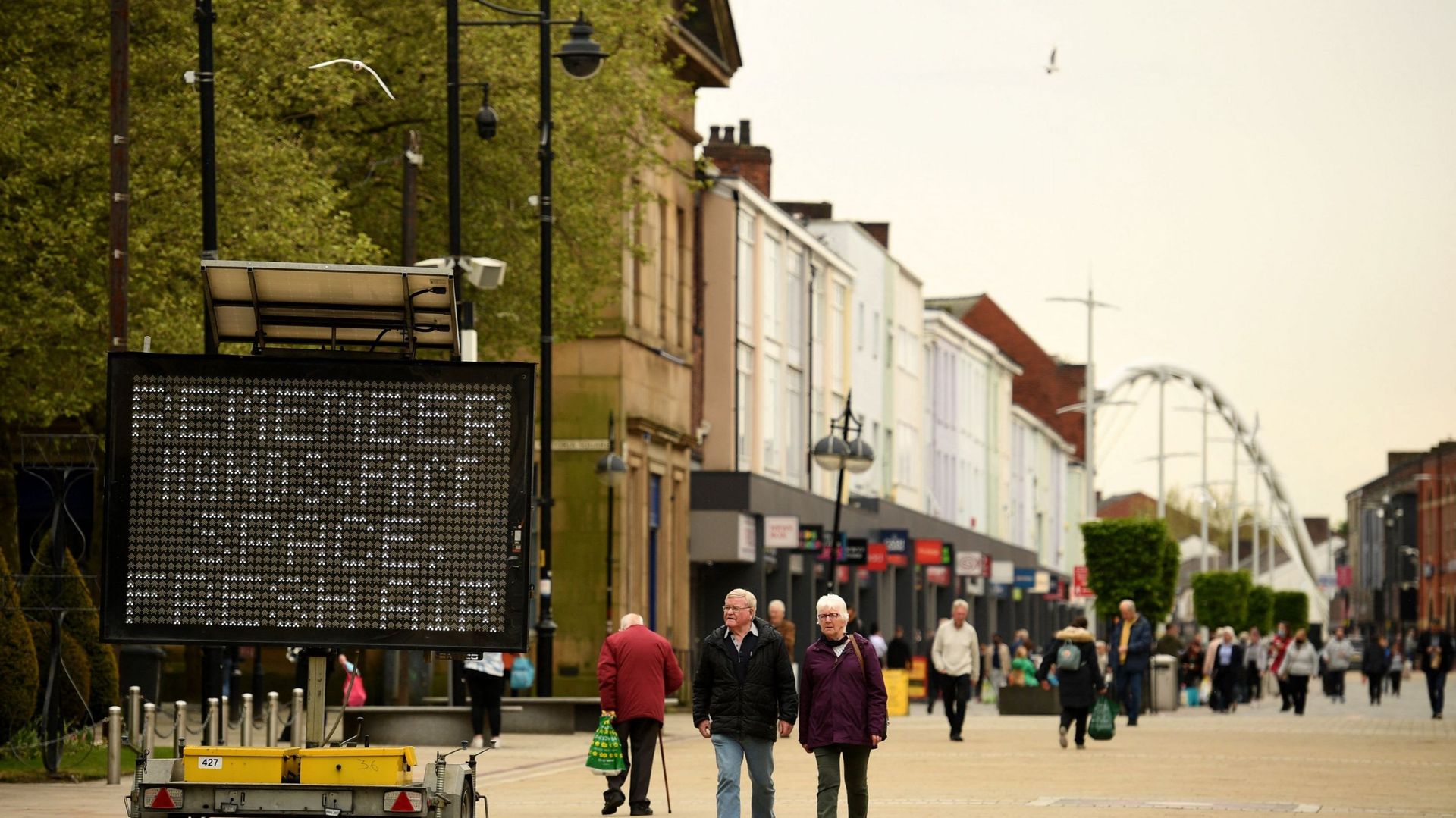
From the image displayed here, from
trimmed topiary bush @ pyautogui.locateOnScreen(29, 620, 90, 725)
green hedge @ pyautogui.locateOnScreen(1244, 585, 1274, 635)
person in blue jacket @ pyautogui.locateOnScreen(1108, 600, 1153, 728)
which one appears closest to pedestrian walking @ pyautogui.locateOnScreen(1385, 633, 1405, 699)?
green hedge @ pyautogui.locateOnScreen(1244, 585, 1274, 635)

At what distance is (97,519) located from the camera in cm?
3306

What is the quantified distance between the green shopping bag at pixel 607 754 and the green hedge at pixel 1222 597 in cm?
7473

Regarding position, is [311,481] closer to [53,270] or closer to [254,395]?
[254,395]

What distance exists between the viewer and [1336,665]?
60.9 m

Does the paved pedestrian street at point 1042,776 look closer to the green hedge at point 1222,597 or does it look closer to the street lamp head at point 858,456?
the street lamp head at point 858,456

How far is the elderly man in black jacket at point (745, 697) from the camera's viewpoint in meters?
16.4

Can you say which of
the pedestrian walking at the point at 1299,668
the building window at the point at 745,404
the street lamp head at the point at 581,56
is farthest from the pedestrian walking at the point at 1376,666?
the street lamp head at the point at 581,56

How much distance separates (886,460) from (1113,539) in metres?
21.2

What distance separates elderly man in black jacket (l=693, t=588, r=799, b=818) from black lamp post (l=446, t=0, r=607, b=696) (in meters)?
12.9

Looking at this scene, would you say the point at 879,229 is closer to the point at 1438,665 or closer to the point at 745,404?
the point at 745,404

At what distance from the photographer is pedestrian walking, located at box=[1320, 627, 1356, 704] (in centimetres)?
6056

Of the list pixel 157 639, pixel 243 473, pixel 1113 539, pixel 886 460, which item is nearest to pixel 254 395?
pixel 243 473

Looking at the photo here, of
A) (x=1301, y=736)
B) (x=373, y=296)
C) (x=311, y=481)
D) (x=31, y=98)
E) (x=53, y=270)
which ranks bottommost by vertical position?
(x=1301, y=736)

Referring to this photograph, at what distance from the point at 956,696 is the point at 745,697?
1738cm
